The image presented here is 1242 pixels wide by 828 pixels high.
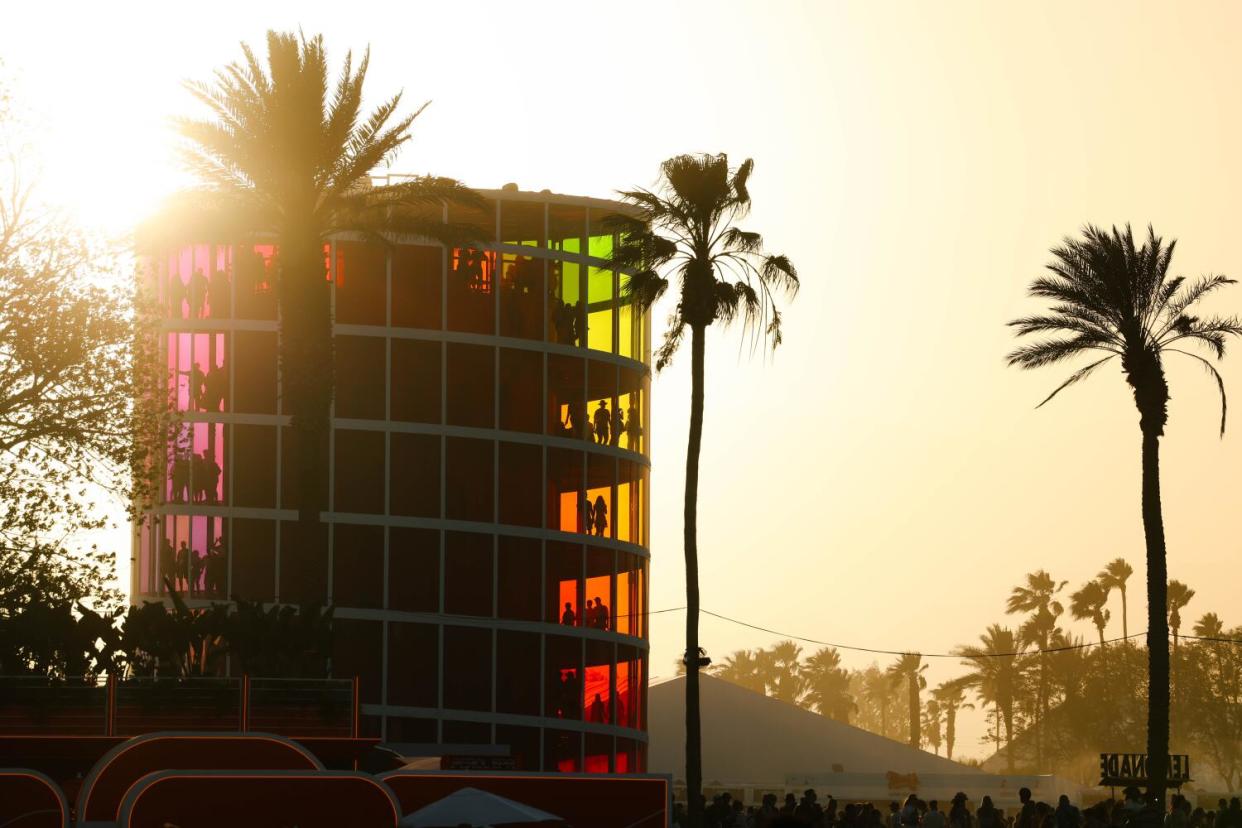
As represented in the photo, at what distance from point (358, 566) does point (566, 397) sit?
332 inches

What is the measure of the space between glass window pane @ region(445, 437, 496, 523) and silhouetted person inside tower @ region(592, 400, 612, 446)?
3.93m

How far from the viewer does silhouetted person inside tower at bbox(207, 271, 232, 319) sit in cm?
5522

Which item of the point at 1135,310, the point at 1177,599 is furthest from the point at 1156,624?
the point at 1177,599

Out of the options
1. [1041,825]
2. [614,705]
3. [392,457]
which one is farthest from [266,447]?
[1041,825]

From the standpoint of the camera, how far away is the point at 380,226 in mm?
41938

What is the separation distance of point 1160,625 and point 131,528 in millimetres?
33470

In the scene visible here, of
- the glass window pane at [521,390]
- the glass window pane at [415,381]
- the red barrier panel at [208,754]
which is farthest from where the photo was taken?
the glass window pane at [521,390]

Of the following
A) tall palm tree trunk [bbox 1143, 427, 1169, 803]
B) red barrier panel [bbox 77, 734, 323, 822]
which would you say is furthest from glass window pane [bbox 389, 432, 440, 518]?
red barrier panel [bbox 77, 734, 323, 822]

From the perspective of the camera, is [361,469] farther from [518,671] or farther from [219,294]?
[518,671]

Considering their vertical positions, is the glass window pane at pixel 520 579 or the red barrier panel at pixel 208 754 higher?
the glass window pane at pixel 520 579

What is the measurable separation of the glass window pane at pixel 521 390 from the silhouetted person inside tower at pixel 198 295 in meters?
8.93

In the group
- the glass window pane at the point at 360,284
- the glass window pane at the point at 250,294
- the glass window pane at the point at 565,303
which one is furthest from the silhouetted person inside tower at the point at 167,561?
the glass window pane at the point at 565,303

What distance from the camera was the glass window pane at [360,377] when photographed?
54.8 metres

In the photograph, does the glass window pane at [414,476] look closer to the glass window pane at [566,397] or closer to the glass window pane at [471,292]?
the glass window pane at [471,292]
